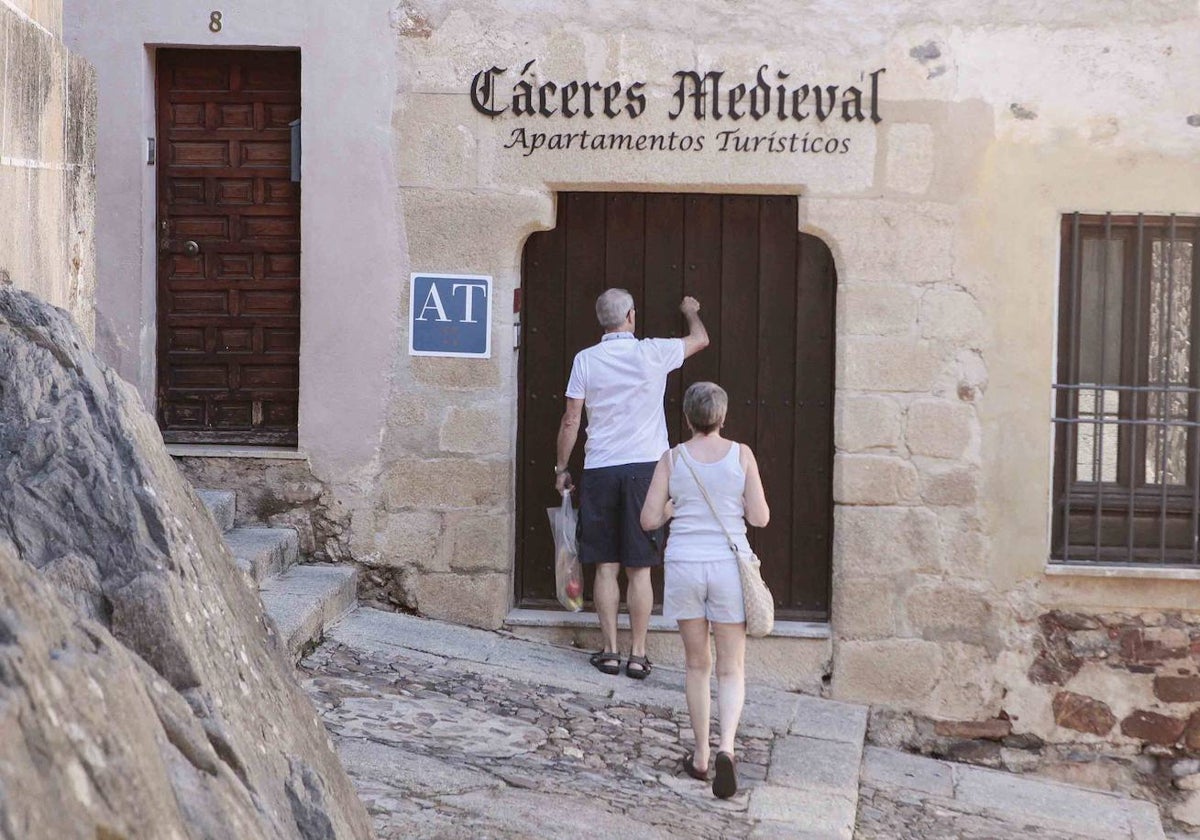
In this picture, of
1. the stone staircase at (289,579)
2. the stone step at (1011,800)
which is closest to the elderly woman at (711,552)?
the stone step at (1011,800)

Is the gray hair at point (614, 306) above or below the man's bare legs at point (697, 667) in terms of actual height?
above

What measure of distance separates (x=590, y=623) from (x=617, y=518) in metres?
0.81

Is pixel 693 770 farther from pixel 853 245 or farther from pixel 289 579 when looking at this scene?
pixel 853 245

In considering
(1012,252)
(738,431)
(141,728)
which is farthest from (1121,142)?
(141,728)

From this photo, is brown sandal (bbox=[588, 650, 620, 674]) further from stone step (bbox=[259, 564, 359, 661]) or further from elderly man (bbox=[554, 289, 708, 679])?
stone step (bbox=[259, 564, 359, 661])

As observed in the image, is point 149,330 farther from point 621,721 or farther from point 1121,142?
point 1121,142

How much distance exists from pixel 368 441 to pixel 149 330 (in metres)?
1.17

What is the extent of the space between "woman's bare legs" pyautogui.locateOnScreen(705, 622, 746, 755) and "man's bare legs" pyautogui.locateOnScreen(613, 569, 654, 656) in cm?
143

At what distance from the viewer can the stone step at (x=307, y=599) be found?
5.89 metres

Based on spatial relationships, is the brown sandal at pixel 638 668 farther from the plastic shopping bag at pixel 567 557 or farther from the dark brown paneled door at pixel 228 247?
the dark brown paneled door at pixel 228 247

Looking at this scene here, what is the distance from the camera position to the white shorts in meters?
5.02

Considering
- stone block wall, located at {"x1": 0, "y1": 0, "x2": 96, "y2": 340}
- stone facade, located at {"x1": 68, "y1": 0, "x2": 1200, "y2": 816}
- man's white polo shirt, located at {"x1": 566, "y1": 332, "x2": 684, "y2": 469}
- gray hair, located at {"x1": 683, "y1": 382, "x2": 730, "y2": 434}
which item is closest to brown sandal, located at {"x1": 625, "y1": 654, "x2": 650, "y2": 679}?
stone facade, located at {"x1": 68, "y1": 0, "x2": 1200, "y2": 816}

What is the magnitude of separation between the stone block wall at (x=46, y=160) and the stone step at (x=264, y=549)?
255 cm

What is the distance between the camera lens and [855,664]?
6.99m
